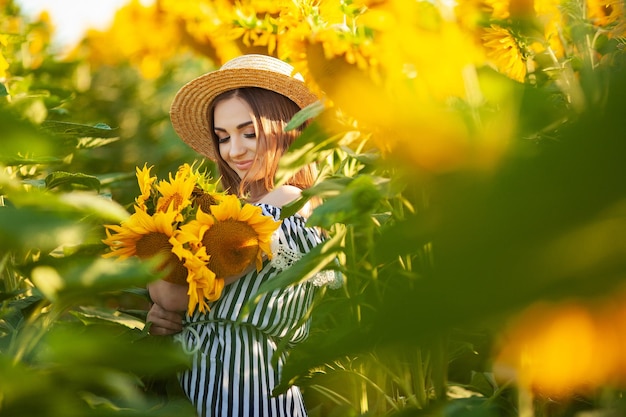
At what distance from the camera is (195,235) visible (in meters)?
1.08

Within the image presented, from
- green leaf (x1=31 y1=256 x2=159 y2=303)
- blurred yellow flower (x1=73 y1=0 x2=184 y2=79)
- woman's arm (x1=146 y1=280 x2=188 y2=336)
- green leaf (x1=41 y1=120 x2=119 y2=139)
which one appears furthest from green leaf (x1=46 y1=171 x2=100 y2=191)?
blurred yellow flower (x1=73 y1=0 x2=184 y2=79)

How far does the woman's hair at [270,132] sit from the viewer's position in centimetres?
144

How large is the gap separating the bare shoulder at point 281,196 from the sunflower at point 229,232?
0.71 feet

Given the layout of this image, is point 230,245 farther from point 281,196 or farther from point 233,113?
point 233,113

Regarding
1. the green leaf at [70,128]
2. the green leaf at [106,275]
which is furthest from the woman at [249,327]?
the green leaf at [106,275]

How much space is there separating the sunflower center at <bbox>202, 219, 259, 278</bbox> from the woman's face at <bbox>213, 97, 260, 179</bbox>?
366 mm

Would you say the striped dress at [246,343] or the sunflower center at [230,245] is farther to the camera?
the striped dress at [246,343]

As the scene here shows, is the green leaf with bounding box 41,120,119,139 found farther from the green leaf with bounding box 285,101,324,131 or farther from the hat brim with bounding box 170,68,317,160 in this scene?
the green leaf with bounding box 285,101,324,131

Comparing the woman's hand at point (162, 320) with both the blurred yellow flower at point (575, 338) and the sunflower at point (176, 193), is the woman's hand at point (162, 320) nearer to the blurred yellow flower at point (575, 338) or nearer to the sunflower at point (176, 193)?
the sunflower at point (176, 193)

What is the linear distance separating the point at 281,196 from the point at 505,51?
61 centimetres

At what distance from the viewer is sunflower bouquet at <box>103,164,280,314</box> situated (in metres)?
1.07

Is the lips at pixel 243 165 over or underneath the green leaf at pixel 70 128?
underneath

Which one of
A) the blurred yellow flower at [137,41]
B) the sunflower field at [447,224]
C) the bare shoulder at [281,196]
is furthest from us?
the blurred yellow flower at [137,41]

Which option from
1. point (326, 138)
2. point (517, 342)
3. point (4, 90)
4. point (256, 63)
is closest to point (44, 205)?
point (517, 342)
